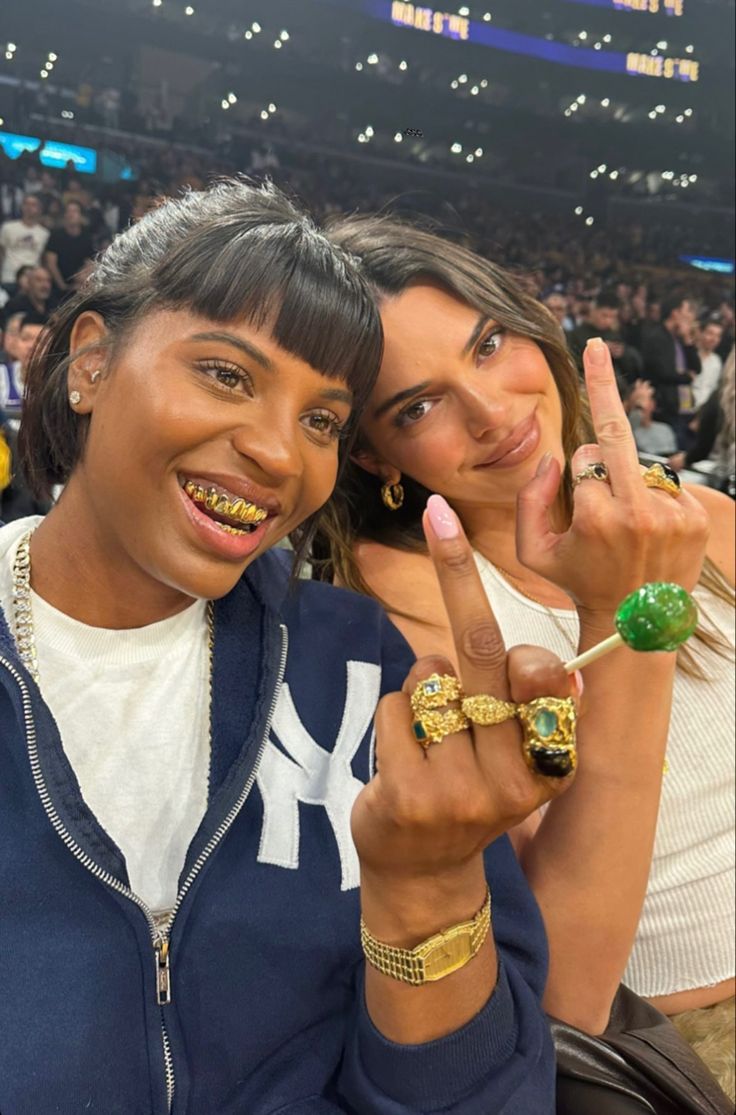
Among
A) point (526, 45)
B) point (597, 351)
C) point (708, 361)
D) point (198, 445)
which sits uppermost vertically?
point (526, 45)

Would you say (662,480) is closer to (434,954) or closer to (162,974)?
(434,954)

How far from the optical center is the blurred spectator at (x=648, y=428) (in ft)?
10.1

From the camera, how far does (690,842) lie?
133cm

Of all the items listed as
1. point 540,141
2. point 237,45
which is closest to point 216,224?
point 237,45

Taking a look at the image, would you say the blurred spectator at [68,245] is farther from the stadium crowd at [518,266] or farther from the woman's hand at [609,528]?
the woman's hand at [609,528]

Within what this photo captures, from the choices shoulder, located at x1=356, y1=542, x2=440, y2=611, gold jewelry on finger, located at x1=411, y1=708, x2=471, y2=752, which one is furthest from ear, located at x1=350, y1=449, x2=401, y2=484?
gold jewelry on finger, located at x1=411, y1=708, x2=471, y2=752

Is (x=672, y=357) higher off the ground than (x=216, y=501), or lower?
lower

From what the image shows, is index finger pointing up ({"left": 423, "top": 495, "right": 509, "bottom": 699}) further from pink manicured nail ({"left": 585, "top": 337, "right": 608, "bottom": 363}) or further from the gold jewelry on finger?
pink manicured nail ({"left": 585, "top": 337, "right": 608, "bottom": 363})

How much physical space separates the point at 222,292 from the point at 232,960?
2.06 feet

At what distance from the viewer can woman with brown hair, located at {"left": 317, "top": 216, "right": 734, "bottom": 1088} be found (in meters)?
1.03

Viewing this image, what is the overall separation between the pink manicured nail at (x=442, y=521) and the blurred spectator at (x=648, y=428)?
2375mm

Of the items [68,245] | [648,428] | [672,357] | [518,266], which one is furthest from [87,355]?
[672,357]

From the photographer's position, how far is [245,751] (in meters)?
0.96

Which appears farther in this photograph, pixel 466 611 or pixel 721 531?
pixel 721 531
